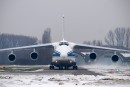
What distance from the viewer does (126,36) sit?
8050cm

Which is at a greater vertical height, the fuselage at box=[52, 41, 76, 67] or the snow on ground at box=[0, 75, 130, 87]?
the fuselage at box=[52, 41, 76, 67]

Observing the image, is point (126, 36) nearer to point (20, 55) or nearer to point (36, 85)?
point (20, 55)

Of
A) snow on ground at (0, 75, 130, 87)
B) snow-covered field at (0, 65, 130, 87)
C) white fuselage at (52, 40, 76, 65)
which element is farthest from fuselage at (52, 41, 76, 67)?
snow on ground at (0, 75, 130, 87)

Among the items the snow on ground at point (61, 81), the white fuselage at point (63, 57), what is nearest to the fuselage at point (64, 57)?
the white fuselage at point (63, 57)

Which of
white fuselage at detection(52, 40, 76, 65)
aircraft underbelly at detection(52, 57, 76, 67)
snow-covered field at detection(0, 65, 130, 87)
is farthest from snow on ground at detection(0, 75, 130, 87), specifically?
aircraft underbelly at detection(52, 57, 76, 67)

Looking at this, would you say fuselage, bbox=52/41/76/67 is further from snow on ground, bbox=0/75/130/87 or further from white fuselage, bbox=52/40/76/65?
snow on ground, bbox=0/75/130/87

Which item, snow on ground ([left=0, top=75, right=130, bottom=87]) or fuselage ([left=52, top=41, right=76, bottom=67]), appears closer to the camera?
snow on ground ([left=0, top=75, right=130, bottom=87])

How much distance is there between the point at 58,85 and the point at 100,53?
36058 mm

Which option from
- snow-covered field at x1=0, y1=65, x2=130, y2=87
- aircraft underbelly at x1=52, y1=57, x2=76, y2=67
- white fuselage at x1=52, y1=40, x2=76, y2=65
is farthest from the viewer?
aircraft underbelly at x1=52, y1=57, x2=76, y2=67

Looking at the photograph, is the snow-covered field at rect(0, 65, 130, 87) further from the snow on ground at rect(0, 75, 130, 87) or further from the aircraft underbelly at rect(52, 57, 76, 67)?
the aircraft underbelly at rect(52, 57, 76, 67)

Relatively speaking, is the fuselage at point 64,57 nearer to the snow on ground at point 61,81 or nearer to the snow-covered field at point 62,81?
the snow-covered field at point 62,81

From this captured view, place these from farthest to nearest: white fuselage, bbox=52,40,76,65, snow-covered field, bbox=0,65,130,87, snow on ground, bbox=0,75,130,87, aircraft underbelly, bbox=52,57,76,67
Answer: aircraft underbelly, bbox=52,57,76,67 < white fuselage, bbox=52,40,76,65 < snow on ground, bbox=0,75,130,87 < snow-covered field, bbox=0,65,130,87

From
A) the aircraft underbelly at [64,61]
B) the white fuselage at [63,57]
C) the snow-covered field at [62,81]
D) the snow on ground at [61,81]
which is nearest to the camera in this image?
the snow-covered field at [62,81]

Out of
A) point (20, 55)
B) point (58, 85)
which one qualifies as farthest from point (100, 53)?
point (58, 85)
